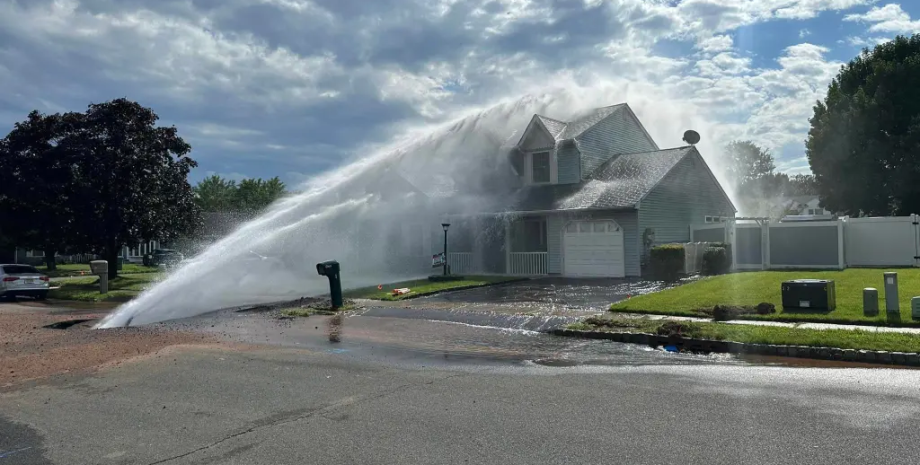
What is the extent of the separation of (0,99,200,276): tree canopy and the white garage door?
18677mm

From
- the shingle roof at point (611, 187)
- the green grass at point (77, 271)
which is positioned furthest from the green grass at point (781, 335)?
the green grass at point (77, 271)

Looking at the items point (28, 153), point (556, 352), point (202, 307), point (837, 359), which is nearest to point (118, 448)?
point (556, 352)

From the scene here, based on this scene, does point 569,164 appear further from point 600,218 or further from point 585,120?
point 600,218

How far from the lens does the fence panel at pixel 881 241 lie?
23.9 m

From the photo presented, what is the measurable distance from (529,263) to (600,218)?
3.49 meters

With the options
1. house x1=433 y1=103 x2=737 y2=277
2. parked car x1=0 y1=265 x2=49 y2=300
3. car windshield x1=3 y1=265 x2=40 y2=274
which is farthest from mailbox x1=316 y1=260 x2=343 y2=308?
car windshield x1=3 y1=265 x2=40 y2=274

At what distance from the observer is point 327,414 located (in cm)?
694

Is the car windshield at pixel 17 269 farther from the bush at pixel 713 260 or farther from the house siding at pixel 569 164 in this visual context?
the bush at pixel 713 260

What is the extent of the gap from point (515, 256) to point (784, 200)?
71865mm

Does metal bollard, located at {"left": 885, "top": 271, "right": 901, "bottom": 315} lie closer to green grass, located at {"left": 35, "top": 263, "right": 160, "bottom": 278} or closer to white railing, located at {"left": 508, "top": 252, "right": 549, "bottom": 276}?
white railing, located at {"left": 508, "top": 252, "right": 549, "bottom": 276}

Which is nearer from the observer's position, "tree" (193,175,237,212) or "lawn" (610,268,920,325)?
"lawn" (610,268,920,325)

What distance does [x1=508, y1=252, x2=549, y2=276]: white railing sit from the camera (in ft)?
84.4

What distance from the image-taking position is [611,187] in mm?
25453

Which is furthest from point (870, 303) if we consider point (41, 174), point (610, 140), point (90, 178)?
point (41, 174)
